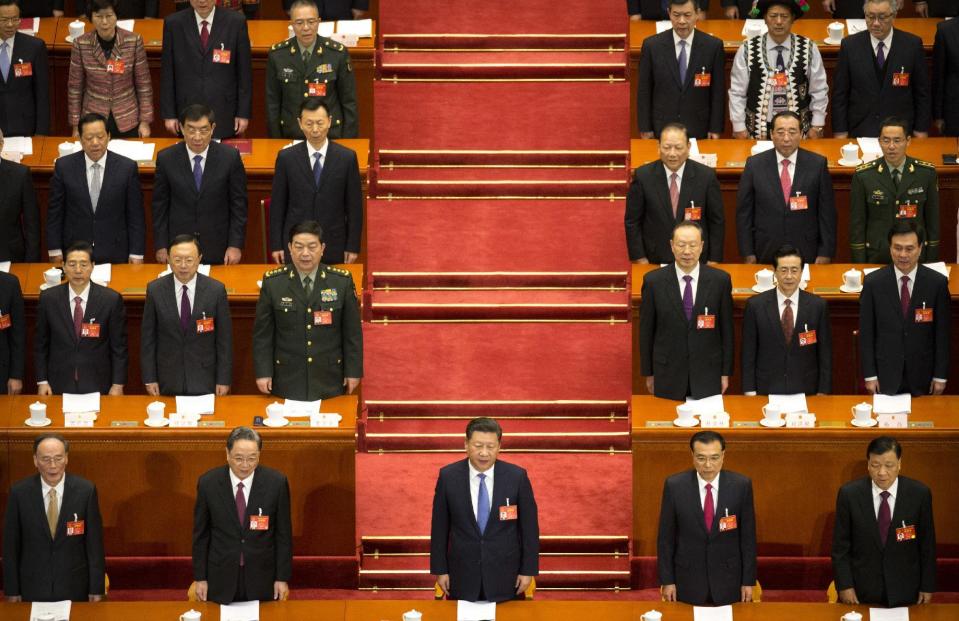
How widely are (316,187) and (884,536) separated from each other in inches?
120

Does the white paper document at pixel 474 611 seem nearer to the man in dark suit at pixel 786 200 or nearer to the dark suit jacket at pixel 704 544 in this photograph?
the dark suit jacket at pixel 704 544

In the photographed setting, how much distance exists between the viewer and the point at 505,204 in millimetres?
8602

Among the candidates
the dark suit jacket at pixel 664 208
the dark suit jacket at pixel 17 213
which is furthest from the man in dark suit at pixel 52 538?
the dark suit jacket at pixel 664 208

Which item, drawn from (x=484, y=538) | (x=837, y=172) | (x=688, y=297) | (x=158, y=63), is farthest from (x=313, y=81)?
(x=484, y=538)

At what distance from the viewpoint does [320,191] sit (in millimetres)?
7727

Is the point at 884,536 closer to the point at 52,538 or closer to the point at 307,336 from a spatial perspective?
the point at 307,336

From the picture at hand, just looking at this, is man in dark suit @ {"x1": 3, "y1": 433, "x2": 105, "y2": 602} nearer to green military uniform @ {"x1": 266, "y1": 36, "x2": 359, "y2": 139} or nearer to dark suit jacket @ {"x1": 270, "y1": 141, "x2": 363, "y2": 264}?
dark suit jacket @ {"x1": 270, "y1": 141, "x2": 363, "y2": 264}

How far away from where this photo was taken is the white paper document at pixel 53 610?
18.5ft

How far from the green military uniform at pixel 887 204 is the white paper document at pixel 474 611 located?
2.85m

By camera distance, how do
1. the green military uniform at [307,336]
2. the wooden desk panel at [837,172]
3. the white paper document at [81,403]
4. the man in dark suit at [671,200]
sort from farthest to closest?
the wooden desk panel at [837,172] < the man in dark suit at [671,200] < the green military uniform at [307,336] < the white paper document at [81,403]

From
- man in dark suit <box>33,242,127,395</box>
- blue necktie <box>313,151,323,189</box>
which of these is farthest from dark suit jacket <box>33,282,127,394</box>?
blue necktie <box>313,151,323,189</box>

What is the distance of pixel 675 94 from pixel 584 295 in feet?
3.66

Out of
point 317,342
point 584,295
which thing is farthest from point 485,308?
point 317,342

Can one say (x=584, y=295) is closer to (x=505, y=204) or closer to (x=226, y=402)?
(x=505, y=204)
